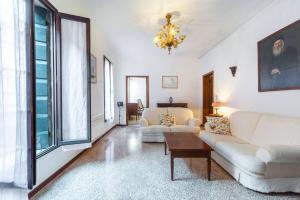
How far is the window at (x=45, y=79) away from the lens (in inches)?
91.0

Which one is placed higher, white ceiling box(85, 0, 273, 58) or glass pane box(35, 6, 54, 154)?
white ceiling box(85, 0, 273, 58)

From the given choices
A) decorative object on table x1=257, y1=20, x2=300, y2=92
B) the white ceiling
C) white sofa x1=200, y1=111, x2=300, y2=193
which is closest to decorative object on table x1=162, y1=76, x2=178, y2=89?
the white ceiling

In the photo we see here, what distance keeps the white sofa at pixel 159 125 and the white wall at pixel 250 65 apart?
1063 mm

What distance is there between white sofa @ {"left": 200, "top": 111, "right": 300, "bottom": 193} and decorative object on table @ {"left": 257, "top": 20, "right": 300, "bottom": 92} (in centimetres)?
57

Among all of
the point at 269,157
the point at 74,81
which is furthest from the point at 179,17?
the point at 269,157

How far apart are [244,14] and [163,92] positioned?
13.8ft

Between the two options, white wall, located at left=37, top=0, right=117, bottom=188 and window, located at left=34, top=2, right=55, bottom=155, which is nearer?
white wall, located at left=37, top=0, right=117, bottom=188

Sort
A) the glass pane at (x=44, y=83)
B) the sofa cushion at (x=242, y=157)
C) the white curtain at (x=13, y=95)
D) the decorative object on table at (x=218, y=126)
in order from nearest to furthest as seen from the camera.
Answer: the white curtain at (x=13, y=95) → the sofa cushion at (x=242, y=157) → the glass pane at (x=44, y=83) → the decorative object on table at (x=218, y=126)

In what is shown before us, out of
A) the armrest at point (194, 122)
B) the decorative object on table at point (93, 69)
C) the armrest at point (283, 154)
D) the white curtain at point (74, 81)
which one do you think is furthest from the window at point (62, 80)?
the armrest at point (194, 122)

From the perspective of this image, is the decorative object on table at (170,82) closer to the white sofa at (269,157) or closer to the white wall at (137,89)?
the white wall at (137,89)

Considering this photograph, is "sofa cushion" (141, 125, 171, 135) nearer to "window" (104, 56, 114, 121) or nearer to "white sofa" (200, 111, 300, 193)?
"window" (104, 56, 114, 121)

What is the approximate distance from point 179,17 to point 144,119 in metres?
2.63

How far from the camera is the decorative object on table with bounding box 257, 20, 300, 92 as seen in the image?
2350 millimetres

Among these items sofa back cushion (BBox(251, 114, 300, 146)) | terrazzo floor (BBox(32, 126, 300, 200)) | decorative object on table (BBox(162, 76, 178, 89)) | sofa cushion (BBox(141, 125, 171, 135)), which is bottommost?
terrazzo floor (BBox(32, 126, 300, 200))
